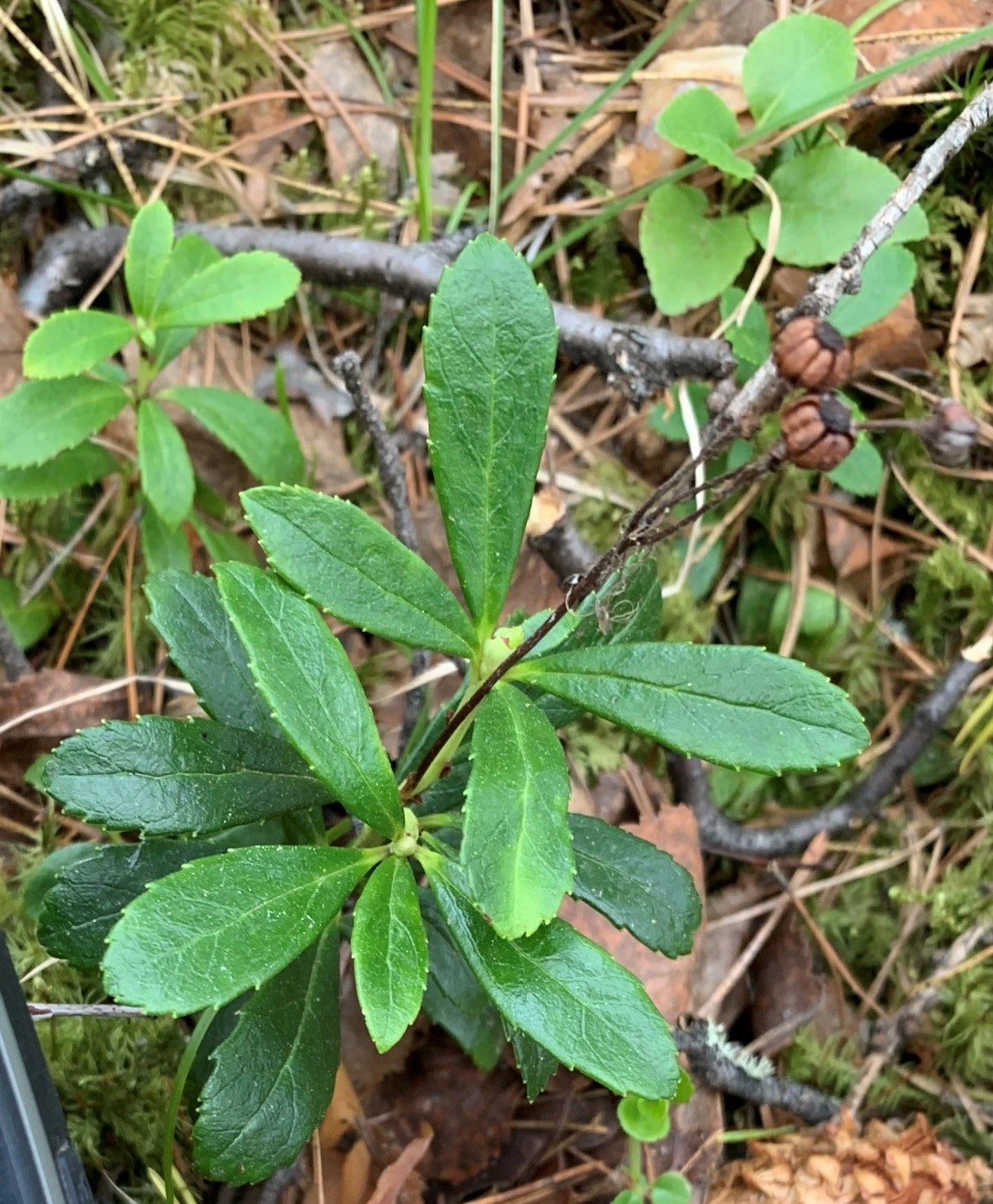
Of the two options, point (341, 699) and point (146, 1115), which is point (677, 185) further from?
point (146, 1115)

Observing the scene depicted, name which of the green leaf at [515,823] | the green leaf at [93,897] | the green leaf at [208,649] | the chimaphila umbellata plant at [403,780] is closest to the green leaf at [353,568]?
the chimaphila umbellata plant at [403,780]

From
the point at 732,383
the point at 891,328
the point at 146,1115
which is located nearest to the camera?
the point at 146,1115

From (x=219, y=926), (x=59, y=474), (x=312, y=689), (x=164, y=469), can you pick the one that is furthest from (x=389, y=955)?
(x=59, y=474)

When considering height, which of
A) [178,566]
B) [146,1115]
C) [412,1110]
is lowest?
[412,1110]

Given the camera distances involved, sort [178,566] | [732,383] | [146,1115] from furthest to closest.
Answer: [732,383] → [178,566] → [146,1115]

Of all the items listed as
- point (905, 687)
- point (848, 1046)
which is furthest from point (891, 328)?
point (848, 1046)

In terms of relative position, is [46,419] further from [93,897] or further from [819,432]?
[819,432]

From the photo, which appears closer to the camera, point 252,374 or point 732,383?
point 732,383
